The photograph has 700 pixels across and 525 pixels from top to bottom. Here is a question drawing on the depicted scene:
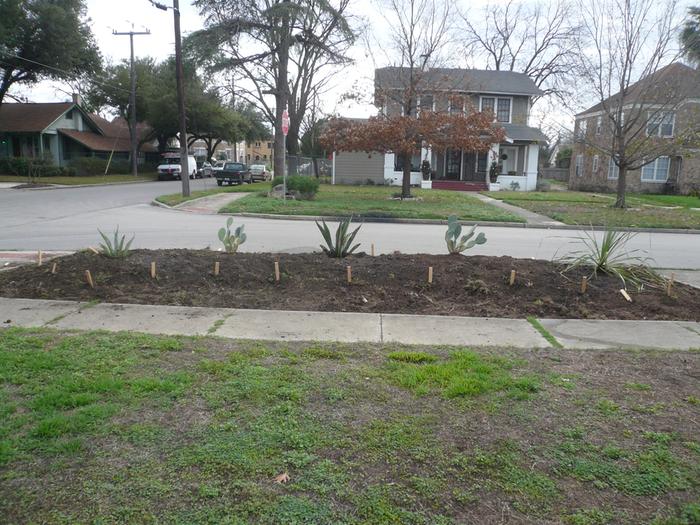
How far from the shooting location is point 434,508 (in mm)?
2635

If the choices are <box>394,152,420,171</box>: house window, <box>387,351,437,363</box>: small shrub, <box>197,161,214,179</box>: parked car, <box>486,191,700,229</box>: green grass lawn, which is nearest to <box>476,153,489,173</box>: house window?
<box>394,152,420,171</box>: house window

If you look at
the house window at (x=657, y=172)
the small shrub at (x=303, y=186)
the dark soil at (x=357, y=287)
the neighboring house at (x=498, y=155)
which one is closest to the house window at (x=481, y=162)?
the neighboring house at (x=498, y=155)

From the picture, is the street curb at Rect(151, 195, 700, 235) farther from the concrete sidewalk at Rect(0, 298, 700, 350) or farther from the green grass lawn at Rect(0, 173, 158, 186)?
the green grass lawn at Rect(0, 173, 158, 186)

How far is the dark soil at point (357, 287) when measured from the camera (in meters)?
6.32

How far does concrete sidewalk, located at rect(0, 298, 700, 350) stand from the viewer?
521 centimetres

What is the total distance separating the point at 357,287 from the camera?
6.82 metres

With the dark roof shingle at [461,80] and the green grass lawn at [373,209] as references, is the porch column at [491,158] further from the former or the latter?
the green grass lawn at [373,209]

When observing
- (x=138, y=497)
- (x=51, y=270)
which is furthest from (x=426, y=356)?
(x=51, y=270)

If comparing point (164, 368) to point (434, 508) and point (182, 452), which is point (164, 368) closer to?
point (182, 452)

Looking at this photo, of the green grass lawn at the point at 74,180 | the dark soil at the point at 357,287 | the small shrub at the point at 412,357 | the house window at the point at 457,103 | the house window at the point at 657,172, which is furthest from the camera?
the house window at the point at 657,172

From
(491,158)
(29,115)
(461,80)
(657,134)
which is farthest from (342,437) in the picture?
(29,115)

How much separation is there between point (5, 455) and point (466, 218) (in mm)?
15802

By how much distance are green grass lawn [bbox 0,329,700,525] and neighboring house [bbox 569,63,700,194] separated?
20000 millimetres

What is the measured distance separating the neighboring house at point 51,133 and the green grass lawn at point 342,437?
144ft
